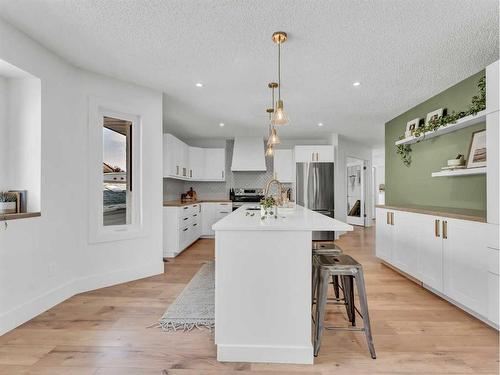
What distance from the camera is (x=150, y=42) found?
2.43 metres

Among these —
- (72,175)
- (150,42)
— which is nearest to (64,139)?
(72,175)

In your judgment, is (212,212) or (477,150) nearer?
(477,150)

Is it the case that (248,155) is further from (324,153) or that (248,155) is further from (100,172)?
(100,172)

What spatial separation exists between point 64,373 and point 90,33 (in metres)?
2.52

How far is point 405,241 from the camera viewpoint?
350cm

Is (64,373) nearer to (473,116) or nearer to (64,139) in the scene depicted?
(64,139)

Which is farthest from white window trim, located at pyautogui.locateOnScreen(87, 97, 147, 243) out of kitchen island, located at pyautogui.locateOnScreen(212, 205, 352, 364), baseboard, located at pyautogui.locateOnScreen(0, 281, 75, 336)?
kitchen island, located at pyautogui.locateOnScreen(212, 205, 352, 364)

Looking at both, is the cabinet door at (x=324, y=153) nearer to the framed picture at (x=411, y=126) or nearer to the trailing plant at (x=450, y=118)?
the trailing plant at (x=450, y=118)

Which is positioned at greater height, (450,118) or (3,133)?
(450,118)

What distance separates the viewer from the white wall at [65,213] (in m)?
2.29

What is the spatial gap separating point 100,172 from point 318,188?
4345 mm

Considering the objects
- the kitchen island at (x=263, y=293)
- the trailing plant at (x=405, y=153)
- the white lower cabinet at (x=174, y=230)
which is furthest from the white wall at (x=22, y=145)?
the trailing plant at (x=405, y=153)

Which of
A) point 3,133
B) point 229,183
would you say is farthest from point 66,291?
point 229,183

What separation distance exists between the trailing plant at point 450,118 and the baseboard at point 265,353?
2.82m
